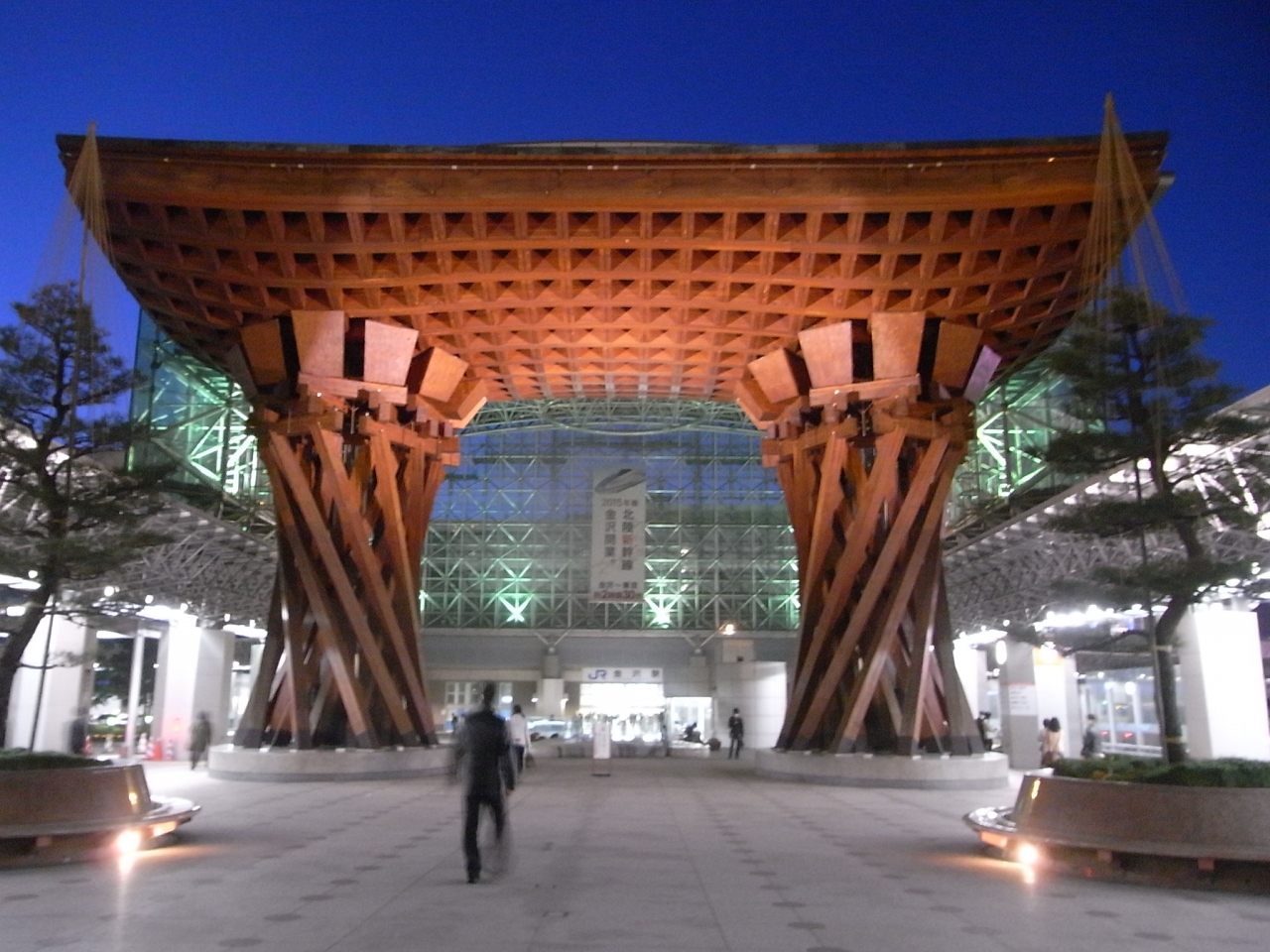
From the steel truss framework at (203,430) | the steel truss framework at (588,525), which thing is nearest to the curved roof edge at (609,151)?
the steel truss framework at (203,430)

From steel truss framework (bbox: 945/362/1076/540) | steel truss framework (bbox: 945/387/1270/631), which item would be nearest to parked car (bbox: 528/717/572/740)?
steel truss framework (bbox: 945/387/1270/631)

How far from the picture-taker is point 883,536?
1834 cm

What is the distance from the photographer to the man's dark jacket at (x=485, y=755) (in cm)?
729

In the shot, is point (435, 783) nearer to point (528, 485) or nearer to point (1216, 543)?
point (1216, 543)

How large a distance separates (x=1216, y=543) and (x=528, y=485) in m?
28.9

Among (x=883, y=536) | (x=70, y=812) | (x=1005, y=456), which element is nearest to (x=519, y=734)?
(x=883, y=536)

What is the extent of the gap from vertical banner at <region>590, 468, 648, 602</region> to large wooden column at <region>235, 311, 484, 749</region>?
458 inches

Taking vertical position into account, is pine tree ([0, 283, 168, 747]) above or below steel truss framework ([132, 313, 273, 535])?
below

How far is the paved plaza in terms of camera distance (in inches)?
219

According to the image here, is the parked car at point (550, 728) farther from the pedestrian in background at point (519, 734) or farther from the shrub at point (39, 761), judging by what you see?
the shrub at point (39, 761)

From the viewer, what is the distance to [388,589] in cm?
1897

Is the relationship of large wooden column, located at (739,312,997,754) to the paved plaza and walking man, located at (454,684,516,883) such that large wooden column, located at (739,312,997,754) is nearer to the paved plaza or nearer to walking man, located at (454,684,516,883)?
the paved plaza

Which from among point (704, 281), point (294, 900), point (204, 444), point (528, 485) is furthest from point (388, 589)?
point (528, 485)

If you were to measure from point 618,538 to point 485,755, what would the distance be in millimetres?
23674
